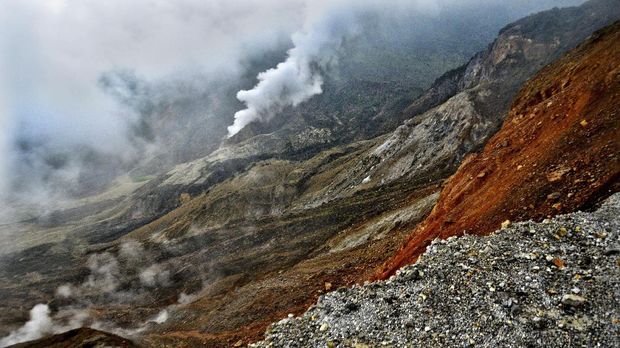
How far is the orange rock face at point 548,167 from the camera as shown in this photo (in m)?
14.5

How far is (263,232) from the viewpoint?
65125 millimetres

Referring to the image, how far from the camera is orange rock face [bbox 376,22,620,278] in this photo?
14.5 meters

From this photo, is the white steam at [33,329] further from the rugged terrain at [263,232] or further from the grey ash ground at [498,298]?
the grey ash ground at [498,298]

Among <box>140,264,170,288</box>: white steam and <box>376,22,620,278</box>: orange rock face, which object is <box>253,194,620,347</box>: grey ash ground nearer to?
<box>376,22,620,278</box>: orange rock face

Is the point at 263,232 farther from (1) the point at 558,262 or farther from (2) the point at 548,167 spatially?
(1) the point at 558,262

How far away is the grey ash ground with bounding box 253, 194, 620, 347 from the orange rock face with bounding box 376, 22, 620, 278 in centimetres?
158

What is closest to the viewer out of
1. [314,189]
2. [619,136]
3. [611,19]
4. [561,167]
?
[619,136]

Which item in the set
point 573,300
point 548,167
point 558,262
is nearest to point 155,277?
point 548,167

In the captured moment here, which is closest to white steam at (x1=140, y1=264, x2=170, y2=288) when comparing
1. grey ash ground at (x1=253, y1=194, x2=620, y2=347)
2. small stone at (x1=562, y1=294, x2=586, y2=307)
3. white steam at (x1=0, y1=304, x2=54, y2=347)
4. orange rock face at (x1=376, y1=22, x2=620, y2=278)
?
white steam at (x1=0, y1=304, x2=54, y2=347)

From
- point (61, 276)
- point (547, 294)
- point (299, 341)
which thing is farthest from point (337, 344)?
point (61, 276)

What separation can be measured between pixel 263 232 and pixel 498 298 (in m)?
55.7

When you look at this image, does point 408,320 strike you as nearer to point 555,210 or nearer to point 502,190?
point 555,210

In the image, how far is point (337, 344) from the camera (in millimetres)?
12398

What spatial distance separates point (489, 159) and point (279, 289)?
1940 centimetres
